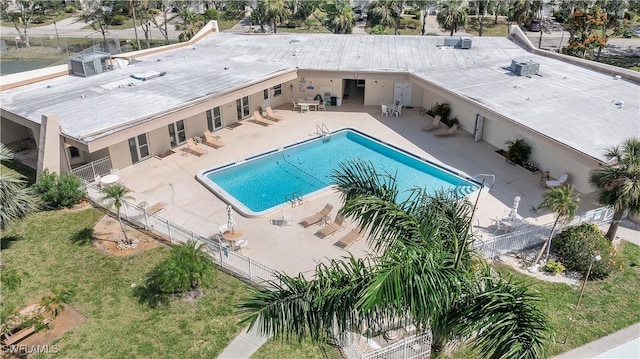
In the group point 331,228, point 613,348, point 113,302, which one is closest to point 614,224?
point 613,348

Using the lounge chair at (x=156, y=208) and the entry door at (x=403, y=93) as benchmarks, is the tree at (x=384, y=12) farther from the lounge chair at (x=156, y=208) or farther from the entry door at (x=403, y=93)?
the lounge chair at (x=156, y=208)

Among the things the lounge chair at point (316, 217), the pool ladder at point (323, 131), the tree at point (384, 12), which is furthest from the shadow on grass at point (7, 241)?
the tree at point (384, 12)

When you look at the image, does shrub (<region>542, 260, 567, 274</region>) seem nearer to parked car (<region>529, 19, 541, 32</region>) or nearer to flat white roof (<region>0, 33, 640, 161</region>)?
flat white roof (<region>0, 33, 640, 161</region>)

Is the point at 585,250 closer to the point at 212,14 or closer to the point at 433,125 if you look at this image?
the point at 433,125

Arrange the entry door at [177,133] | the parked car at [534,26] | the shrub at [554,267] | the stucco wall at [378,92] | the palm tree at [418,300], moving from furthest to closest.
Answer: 1. the parked car at [534,26]
2. the stucco wall at [378,92]
3. the entry door at [177,133]
4. the shrub at [554,267]
5. the palm tree at [418,300]

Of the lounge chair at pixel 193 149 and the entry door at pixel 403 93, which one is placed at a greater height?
the entry door at pixel 403 93
